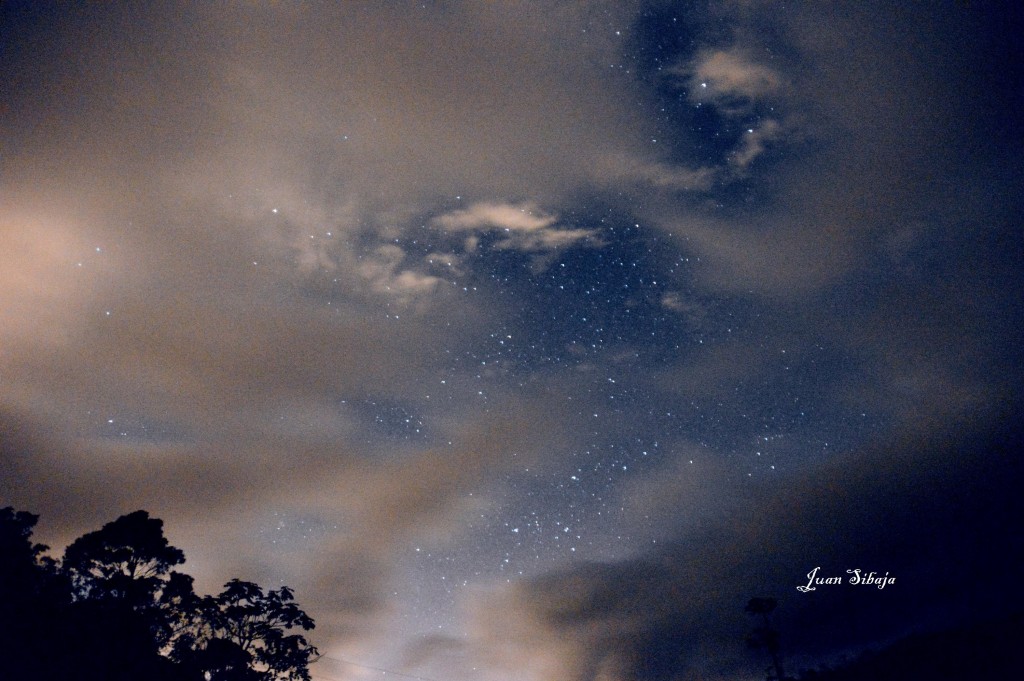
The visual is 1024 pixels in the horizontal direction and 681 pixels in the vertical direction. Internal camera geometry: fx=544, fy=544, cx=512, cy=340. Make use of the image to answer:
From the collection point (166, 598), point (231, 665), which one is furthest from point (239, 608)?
point (166, 598)

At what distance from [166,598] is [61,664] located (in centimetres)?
686

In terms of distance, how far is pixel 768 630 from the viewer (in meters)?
84.6

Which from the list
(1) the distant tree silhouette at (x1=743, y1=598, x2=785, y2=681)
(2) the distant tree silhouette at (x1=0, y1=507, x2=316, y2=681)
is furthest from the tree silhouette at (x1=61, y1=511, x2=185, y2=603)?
(1) the distant tree silhouette at (x1=743, y1=598, x2=785, y2=681)

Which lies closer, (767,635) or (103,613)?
(103,613)

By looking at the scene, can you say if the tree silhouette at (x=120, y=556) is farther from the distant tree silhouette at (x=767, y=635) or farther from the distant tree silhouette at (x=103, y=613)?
the distant tree silhouette at (x=767, y=635)

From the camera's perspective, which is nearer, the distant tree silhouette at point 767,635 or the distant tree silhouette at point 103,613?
the distant tree silhouette at point 103,613

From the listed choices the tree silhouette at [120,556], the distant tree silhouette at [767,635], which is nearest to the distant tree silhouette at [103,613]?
the tree silhouette at [120,556]

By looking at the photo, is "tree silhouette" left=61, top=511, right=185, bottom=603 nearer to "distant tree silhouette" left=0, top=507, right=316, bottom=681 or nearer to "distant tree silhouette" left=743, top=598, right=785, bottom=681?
"distant tree silhouette" left=0, top=507, right=316, bottom=681

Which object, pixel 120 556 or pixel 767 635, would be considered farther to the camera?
pixel 767 635

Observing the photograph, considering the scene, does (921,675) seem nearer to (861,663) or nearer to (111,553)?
(861,663)

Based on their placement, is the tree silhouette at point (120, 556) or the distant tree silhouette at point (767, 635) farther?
the distant tree silhouette at point (767, 635)

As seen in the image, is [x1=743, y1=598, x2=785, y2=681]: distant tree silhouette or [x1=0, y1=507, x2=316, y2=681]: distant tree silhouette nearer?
[x1=0, y1=507, x2=316, y2=681]: distant tree silhouette

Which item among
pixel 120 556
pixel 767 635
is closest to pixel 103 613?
pixel 120 556

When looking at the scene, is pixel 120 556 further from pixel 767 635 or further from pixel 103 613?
pixel 767 635
